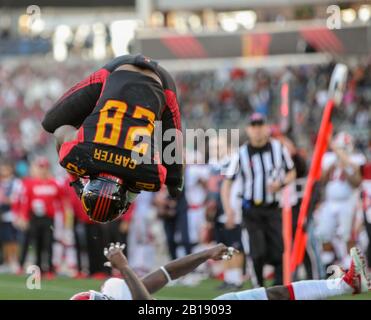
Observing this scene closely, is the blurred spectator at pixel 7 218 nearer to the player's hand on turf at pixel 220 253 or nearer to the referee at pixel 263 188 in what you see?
the referee at pixel 263 188

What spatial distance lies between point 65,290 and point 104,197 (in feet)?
14.2

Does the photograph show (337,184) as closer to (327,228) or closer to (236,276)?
(327,228)

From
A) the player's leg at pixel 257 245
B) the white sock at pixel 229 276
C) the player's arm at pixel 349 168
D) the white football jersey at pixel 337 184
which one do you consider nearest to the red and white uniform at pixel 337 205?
the white football jersey at pixel 337 184

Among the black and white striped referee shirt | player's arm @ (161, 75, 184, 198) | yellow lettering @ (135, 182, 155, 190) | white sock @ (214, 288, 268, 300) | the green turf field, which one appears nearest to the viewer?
white sock @ (214, 288, 268, 300)

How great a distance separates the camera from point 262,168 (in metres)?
11.1

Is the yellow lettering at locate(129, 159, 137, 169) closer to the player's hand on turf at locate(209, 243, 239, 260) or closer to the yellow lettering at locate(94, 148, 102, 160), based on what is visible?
the yellow lettering at locate(94, 148, 102, 160)

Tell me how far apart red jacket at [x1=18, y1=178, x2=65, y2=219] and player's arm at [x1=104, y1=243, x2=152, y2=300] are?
7781 mm

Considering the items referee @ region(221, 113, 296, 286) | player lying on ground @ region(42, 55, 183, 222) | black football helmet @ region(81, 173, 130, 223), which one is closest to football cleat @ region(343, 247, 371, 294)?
player lying on ground @ region(42, 55, 183, 222)

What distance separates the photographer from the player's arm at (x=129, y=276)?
23.0 feet

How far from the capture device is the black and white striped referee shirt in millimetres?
11000

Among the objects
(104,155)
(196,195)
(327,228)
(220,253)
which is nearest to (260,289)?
(220,253)

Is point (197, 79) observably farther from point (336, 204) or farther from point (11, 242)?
point (336, 204)
